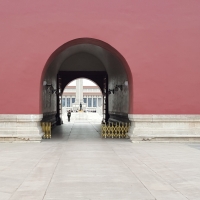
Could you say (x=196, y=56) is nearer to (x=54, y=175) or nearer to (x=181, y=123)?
(x=181, y=123)

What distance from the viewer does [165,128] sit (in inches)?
523

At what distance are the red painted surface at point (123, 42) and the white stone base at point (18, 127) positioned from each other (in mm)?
248

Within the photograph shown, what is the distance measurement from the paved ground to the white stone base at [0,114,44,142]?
1.01 meters

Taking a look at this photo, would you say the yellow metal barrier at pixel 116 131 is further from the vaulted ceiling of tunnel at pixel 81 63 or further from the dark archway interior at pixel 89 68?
the vaulted ceiling of tunnel at pixel 81 63

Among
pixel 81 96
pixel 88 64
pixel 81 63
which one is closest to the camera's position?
pixel 81 63

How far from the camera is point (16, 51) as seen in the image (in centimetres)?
1315

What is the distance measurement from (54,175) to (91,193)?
163 centimetres

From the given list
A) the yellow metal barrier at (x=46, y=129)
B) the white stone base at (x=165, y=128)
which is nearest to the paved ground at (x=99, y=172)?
the white stone base at (x=165, y=128)

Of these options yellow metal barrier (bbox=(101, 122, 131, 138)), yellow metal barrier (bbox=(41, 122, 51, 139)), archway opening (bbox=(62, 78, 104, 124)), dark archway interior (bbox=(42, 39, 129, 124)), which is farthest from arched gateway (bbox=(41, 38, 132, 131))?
archway opening (bbox=(62, 78, 104, 124))

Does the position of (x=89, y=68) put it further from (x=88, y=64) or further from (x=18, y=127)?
(x=18, y=127)

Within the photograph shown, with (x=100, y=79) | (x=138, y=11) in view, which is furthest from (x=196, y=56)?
(x=100, y=79)

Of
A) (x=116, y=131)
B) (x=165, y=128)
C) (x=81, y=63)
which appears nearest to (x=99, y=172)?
(x=165, y=128)

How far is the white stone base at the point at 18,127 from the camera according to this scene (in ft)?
42.6

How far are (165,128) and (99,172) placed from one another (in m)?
6.22
